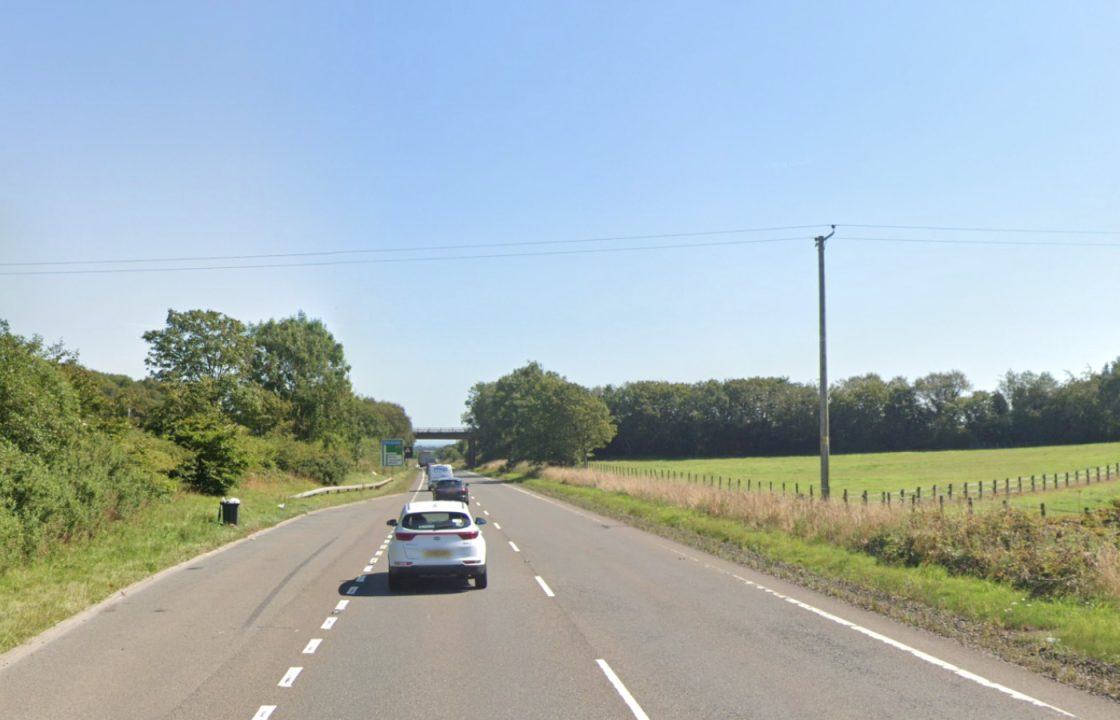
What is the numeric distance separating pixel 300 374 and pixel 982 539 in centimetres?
7064

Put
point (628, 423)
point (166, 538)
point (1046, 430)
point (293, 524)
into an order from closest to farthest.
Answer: point (166, 538)
point (293, 524)
point (1046, 430)
point (628, 423)

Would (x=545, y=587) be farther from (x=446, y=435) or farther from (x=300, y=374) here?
(x=446, y=435)

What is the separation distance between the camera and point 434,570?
1478 centimetres

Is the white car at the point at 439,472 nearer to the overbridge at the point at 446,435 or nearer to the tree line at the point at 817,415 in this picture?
the tree line at the point at 817,415

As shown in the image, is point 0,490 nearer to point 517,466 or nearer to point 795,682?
point 795,682

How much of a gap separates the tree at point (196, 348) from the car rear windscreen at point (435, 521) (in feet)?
161

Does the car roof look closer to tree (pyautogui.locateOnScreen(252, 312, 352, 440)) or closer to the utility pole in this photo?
the utility pole

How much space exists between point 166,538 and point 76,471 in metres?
2.94

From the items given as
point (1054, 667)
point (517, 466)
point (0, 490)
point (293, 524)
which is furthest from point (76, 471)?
point (517, 466)

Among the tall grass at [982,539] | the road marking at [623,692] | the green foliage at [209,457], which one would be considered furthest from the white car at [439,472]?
the road marking at [623,692]

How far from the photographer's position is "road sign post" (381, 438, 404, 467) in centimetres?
9300

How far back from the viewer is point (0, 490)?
1611 cm

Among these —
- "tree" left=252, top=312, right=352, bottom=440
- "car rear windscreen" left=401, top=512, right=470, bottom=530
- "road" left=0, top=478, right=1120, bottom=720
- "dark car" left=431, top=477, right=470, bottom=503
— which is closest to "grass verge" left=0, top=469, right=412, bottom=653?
"road" left=0, top=478, right=1120, bottom=720

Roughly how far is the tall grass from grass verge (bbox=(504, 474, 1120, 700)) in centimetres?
35
